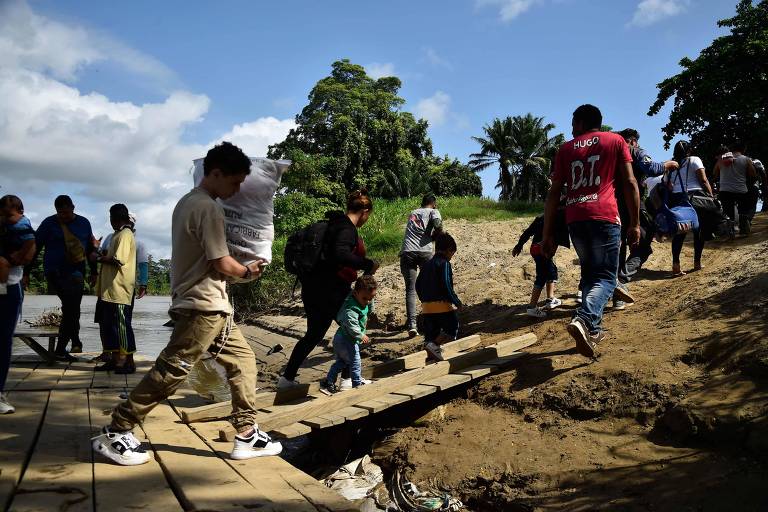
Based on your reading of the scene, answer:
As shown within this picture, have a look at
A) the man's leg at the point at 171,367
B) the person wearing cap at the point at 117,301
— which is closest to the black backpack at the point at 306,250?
the man's leg at the point at 171,367

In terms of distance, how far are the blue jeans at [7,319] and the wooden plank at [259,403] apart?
1.24 m

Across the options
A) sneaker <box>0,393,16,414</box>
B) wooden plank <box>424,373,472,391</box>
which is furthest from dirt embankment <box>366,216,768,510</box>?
sneaker <box>0,393,16,414</box>

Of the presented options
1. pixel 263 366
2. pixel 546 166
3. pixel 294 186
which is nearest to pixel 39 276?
pixel 294 186

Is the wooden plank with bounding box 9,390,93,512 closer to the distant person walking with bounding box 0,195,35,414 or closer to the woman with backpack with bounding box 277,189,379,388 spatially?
the distant person walking with bounding box 0,195,35,414

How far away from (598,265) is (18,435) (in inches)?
167

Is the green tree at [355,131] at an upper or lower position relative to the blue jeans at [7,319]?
upper

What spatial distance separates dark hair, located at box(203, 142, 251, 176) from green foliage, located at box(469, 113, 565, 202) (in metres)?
43.5

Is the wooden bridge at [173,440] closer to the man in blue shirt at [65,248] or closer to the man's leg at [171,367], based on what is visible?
the man's leg at [171,367]

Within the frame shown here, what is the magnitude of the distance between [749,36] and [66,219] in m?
25.8

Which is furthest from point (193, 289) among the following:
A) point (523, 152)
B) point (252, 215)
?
point (523, 152)

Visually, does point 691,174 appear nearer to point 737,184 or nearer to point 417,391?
point 737,184

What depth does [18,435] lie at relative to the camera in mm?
3613

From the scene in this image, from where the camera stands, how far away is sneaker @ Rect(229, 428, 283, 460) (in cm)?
333

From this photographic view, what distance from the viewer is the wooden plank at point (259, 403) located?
4.25m
